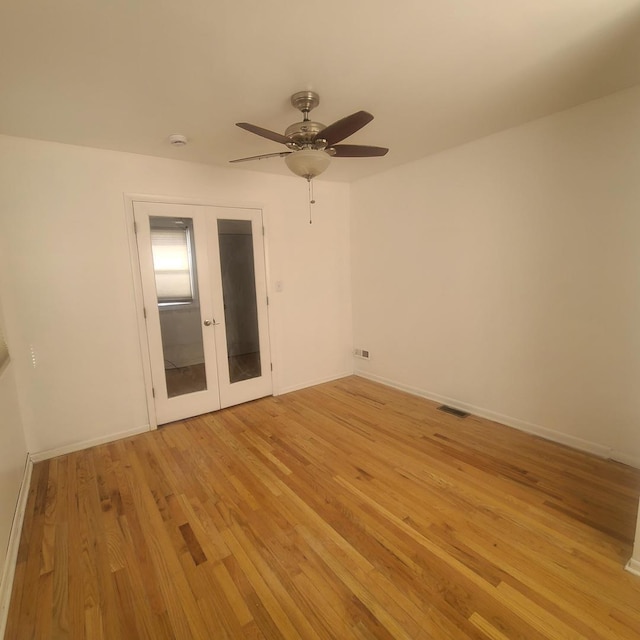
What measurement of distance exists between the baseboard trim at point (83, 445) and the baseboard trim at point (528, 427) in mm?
2905

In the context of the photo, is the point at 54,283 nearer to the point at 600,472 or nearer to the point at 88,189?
the point at 88,189

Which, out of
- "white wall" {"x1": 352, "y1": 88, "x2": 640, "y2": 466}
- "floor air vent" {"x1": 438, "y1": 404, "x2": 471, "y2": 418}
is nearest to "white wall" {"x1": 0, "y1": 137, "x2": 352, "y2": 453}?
"white wall" {"x1": 352, "y1": 88, "x2": 640, "y2": 466}

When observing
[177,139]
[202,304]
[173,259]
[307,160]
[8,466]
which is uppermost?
[177,139]

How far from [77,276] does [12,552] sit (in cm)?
201

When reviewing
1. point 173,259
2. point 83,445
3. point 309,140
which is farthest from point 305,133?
point 83,445

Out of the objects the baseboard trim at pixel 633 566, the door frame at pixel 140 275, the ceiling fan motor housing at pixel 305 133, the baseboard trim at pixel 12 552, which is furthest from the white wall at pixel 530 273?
the baseboard trim at pixel 12 552

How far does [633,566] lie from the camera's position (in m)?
1.62

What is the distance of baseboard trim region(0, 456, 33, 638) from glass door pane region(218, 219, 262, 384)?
1.85m

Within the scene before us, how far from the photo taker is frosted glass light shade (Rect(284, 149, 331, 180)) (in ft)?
6.77

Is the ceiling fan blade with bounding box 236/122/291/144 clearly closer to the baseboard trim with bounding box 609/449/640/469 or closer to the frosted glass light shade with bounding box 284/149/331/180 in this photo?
the frosted glass light shade with bounding box 284/149/331/180

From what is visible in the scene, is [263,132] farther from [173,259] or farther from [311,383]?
[311,383]

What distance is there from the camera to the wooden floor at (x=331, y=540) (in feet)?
4.76

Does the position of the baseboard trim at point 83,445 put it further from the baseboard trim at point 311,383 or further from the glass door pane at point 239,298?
the baseboard trim at point 311,383

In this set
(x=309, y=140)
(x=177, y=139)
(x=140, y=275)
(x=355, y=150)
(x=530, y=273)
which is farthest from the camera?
(x=140, y=275)
